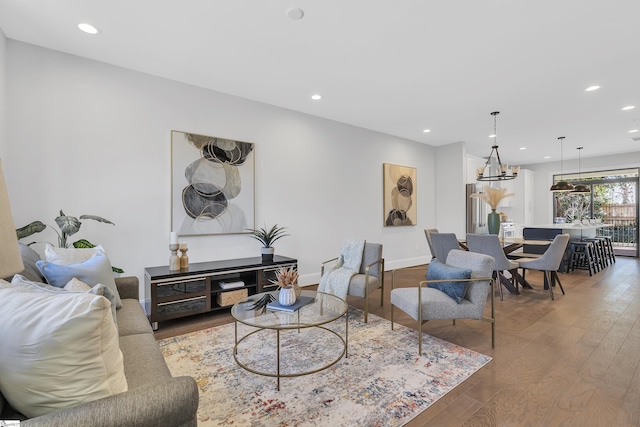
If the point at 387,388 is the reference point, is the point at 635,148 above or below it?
above

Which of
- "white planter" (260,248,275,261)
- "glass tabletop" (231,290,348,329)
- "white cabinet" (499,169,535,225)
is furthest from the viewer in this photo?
"white cabinet" (499,169,535,225)

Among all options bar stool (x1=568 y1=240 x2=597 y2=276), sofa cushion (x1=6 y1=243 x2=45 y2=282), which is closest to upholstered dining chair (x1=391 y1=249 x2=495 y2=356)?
sofa cushion (x1=6 y1=243 x2=45 y2=282)

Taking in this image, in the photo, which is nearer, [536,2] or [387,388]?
[387,388]

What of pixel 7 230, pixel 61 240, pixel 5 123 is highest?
pixel 5 123

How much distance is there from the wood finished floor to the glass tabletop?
82 cm

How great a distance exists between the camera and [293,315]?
7.74 feet

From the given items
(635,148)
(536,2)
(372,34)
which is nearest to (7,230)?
(372,34)

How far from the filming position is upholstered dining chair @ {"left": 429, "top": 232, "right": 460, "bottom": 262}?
4066 millimetres

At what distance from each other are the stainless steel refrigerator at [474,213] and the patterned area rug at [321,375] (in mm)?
4518

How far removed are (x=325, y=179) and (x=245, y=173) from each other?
1.45m

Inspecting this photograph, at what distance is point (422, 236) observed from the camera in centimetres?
678

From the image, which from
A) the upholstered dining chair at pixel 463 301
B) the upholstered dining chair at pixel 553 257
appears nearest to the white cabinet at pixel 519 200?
the upholstered dining chair at pixel 553 257

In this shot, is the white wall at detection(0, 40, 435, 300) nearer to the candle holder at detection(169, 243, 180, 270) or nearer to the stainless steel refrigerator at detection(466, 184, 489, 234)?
the candle holder at detection(169, 243, 180, 270)

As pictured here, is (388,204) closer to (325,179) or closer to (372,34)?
(325,179)
